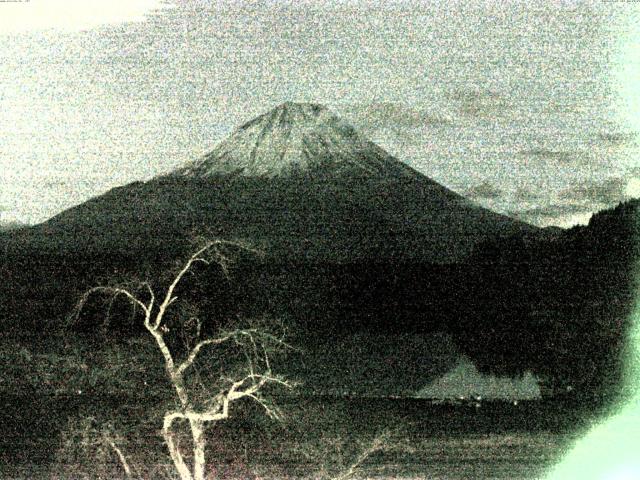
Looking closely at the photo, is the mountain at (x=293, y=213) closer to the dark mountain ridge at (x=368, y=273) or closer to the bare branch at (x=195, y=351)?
the dark mountain ridge at (x=368, y=273)

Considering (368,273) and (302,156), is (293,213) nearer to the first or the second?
(368,273)

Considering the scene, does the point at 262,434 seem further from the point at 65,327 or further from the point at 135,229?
the point at 135,229

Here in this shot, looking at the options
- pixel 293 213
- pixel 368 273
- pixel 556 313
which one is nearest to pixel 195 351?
pixel 368 273

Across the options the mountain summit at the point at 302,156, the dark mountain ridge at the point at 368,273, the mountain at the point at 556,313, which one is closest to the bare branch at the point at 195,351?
the dark mountain ridge at the point at 368,273

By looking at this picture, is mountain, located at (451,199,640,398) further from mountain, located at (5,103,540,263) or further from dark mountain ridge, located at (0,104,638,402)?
mountain, located at (5,103,540,263)

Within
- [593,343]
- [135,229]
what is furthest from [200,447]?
[593,343]
